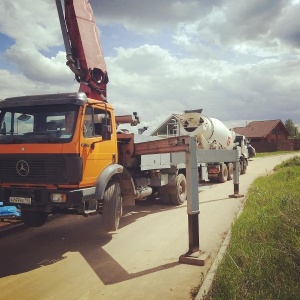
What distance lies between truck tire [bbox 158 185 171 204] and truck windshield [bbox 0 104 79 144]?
5.18m

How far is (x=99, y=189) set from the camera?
238 inches

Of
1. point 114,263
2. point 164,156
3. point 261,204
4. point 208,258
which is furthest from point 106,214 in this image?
point 261,204

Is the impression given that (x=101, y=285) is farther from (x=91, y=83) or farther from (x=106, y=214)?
(x=91, y=83)

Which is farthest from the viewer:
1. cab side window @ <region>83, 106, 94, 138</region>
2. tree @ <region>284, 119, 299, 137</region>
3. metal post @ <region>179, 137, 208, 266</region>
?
tree @ <region>284, 119, 299, 137</region>

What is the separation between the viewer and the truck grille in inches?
221

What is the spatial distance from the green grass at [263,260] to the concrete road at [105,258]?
0.50 m

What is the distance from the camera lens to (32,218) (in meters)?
7.09

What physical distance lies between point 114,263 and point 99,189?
4.65ft

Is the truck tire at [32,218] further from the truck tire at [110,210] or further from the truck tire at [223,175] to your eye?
the truck tire at [223,175]

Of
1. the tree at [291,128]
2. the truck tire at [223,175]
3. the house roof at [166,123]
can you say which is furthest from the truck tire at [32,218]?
the tree at [291,128]

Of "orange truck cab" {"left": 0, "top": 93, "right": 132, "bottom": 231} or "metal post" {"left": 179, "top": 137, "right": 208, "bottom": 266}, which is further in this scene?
"orange truck cab" {"left": 0, "top": 93, "right": 132, "bottom": 231}

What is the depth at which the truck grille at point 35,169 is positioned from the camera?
562 centimetres

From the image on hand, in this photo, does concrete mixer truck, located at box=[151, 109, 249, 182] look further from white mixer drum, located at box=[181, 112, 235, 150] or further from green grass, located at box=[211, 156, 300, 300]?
green grass, located at box=[211, 156, 300, 300]

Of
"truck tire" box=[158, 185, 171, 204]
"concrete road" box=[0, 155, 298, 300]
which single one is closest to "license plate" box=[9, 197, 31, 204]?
"concrete road" box=[0, 155, 298, 300]
